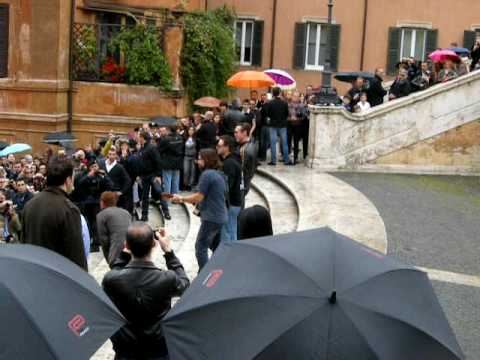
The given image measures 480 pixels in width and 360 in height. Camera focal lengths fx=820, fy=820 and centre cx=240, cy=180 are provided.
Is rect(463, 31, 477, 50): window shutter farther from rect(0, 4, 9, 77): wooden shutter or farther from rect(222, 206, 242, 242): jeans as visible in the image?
rect(222, 206, 242, 242): jeans

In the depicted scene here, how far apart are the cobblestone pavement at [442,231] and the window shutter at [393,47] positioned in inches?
495

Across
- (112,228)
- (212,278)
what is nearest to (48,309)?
(212,278)

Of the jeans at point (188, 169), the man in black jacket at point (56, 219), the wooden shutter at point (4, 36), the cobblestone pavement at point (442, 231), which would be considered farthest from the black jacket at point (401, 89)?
the man in black jacket at point (56, 219)

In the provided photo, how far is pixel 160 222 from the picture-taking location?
15922 mm

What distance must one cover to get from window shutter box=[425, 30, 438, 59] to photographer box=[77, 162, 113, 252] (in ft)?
60.5

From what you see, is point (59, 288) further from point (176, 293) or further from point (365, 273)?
point (365, 273)

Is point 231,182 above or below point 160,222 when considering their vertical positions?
above

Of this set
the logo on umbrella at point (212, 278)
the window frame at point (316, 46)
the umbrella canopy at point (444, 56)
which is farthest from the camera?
the window frame at point (316, 46)

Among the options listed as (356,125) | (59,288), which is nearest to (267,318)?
(59,288)

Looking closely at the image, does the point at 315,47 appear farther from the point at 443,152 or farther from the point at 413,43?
the point at 443,152

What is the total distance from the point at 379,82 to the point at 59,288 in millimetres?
16300

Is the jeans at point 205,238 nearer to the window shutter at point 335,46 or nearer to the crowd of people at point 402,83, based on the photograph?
the crowd of people at point 402,83

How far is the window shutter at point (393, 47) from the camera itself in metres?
29.6

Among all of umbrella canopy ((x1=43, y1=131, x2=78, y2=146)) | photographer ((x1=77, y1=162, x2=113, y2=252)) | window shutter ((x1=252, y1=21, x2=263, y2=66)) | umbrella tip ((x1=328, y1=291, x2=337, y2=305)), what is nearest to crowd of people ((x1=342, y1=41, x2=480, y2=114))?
umbrella canopy ((x1=43, y1=131, x2=78, y2=146))
